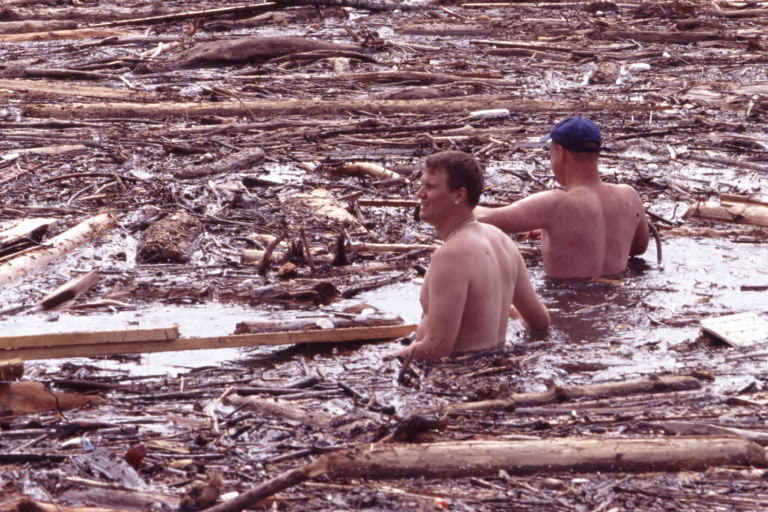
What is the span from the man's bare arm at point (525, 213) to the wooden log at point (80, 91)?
837cm

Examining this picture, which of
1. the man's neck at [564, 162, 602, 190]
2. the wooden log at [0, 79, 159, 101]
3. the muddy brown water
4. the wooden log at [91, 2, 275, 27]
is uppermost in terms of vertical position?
the wooden log at [91, 2, 275, 27]

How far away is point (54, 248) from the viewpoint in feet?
29.8

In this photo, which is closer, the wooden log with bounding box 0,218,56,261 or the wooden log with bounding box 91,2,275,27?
the wooden log with bounding box 0,218,56,261

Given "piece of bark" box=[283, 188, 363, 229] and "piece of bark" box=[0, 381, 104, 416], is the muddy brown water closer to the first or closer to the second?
"piece of bark" box=[0, 381, 104, 416]

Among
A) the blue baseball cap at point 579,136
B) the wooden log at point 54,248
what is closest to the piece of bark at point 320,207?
the wooden log at point 54,248

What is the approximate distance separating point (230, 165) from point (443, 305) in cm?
622

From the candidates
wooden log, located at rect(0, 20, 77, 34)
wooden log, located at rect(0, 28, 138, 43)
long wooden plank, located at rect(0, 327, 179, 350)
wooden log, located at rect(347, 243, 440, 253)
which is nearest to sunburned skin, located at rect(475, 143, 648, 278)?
wooden log, located at rect(347, 243, 440, 253)

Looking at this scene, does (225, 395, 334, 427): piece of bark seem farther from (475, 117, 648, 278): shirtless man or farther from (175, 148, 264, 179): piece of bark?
(175, 148, 264, 179): piece of bark

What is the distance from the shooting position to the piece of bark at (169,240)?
Result: 360 inches

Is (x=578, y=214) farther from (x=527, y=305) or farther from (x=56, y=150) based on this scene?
(x=56, y=150)

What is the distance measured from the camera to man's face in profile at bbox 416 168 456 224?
6.32 m

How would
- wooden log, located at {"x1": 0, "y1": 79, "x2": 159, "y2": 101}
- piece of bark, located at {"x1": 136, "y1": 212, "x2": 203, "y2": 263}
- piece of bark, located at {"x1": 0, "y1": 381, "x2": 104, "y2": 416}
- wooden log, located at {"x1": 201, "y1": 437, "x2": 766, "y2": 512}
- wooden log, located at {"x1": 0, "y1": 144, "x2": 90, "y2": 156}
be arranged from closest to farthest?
wooden log, located at {"x1": 201, "y1": 437, "x2": 766, "y2": 512} < piece of bark, located at {"x1": 0, "y1": 381, "x2": 104, "y2": 416} < piece of bark, located at {"x1": 136, "y1": 212, "x2": 203, "y2": 263} < wooden log, located at {"x1": 0, "y1": 144, "x2": 90, "y2": 156} < wooden log, located at {"x1": 0, "y1": 79, "x2": 159, "y2": 101}

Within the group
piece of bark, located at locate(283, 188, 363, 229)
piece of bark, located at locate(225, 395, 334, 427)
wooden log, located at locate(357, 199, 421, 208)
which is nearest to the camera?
piece of bark, located at locate(225, 395, 334, 427)

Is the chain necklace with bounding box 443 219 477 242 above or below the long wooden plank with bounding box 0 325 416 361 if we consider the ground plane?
above
